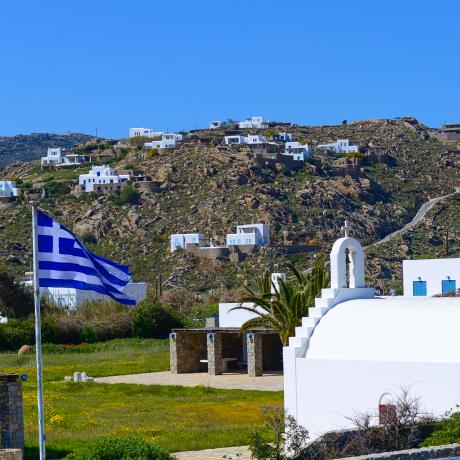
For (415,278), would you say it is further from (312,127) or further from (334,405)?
(312,127)

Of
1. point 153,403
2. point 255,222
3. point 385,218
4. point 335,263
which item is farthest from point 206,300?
point 335,263

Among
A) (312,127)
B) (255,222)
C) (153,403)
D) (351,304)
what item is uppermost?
(312,127)

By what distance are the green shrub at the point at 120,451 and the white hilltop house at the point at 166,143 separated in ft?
381

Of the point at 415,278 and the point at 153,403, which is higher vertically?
the point at 415,278

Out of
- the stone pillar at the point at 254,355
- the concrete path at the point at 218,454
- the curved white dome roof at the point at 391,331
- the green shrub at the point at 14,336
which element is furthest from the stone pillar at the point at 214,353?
the curved white dome roof at the point at 391,331

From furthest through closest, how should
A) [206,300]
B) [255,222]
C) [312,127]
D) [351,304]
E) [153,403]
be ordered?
[312,127], [255,222], [206,300], [153,403], [351,304]

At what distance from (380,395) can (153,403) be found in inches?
506

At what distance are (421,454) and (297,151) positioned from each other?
115246 millimetres

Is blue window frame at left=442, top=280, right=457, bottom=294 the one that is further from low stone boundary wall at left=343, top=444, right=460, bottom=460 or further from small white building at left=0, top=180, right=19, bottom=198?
small white building at left=0, top=180, right=19, bottom=198

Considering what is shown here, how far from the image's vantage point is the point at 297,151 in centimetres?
13125

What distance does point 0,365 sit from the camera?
1799 inches

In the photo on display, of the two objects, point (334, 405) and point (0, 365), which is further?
point (0, 365)

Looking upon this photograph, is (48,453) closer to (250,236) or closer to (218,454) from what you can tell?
(218,454)

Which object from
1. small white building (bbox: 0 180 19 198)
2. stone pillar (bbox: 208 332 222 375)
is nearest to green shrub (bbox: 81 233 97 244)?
small white building (bbox: 0 180 19 198)
